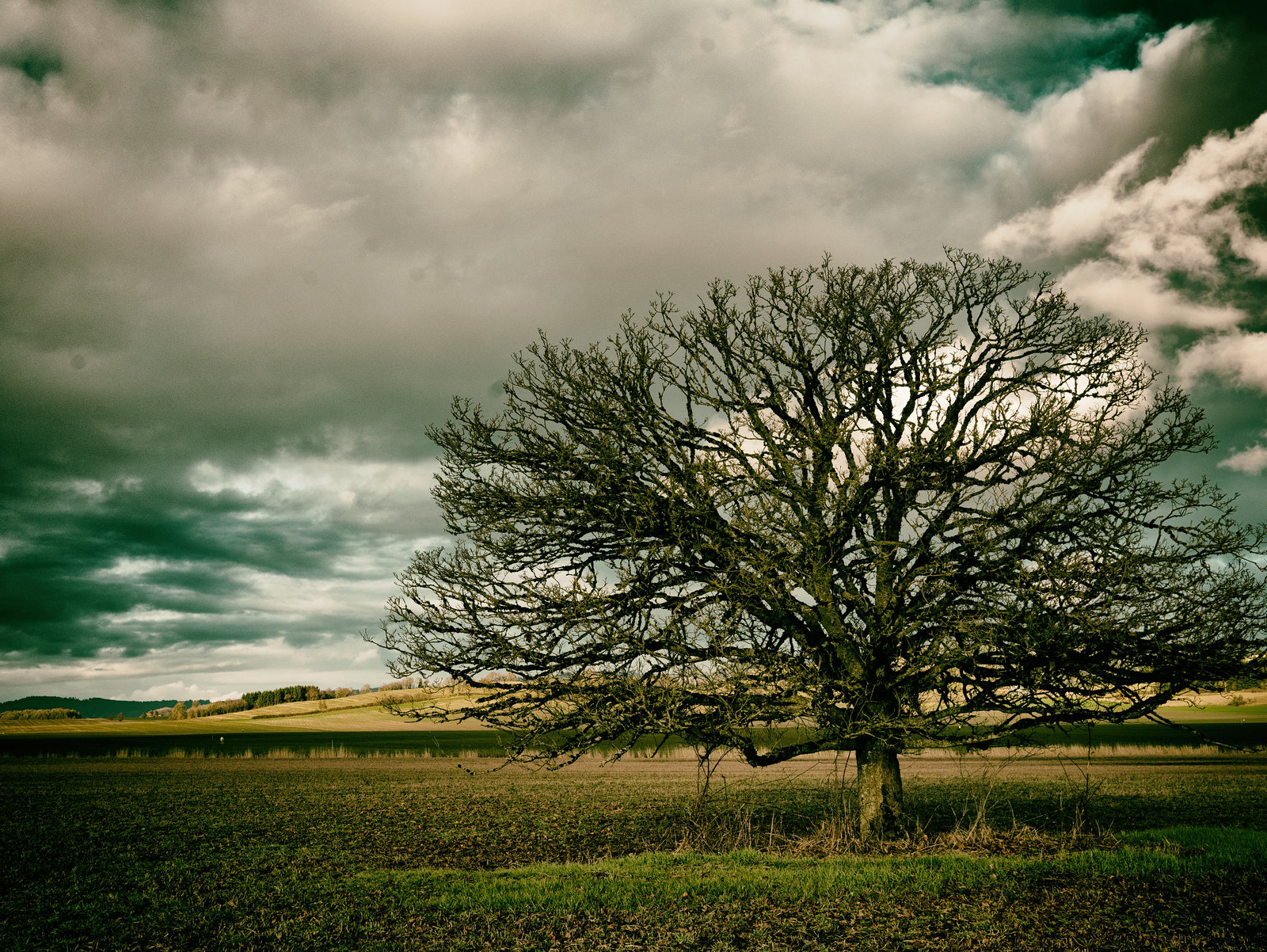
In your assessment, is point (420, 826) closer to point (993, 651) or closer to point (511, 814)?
point (511, 814)

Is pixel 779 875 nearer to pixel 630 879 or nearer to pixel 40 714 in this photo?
pixel 630 879

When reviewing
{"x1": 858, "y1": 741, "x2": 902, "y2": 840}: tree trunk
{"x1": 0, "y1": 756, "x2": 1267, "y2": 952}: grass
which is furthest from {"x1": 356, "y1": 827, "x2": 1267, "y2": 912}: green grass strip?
{"x1": 858, "y1": 741, "x2": 902, "y2": 840}: tree trunk

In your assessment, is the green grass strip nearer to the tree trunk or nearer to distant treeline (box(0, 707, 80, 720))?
the tree trunk

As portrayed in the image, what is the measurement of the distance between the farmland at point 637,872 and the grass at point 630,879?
0.05 metres

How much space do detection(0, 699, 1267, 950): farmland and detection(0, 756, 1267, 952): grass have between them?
0.05 m

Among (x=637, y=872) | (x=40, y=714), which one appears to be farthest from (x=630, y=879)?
(x=40, y=714)

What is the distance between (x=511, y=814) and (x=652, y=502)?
46.5 feet

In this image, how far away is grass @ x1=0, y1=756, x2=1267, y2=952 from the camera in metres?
9.29

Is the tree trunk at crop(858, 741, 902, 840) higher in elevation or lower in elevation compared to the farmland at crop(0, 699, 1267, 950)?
higher

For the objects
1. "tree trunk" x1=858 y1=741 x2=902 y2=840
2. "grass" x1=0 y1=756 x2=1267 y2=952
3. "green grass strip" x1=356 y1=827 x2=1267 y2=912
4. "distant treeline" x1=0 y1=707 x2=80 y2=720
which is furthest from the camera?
"distant treeline" x1=0 y1=707 x2=80 y2=720

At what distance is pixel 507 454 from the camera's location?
15.2 metres

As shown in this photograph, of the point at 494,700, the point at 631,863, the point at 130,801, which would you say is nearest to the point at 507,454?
the point at 494,700

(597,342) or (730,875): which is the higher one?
(597,342)

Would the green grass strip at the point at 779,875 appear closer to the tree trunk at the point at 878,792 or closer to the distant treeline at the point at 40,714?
the tree trunk at the point at 878,792
